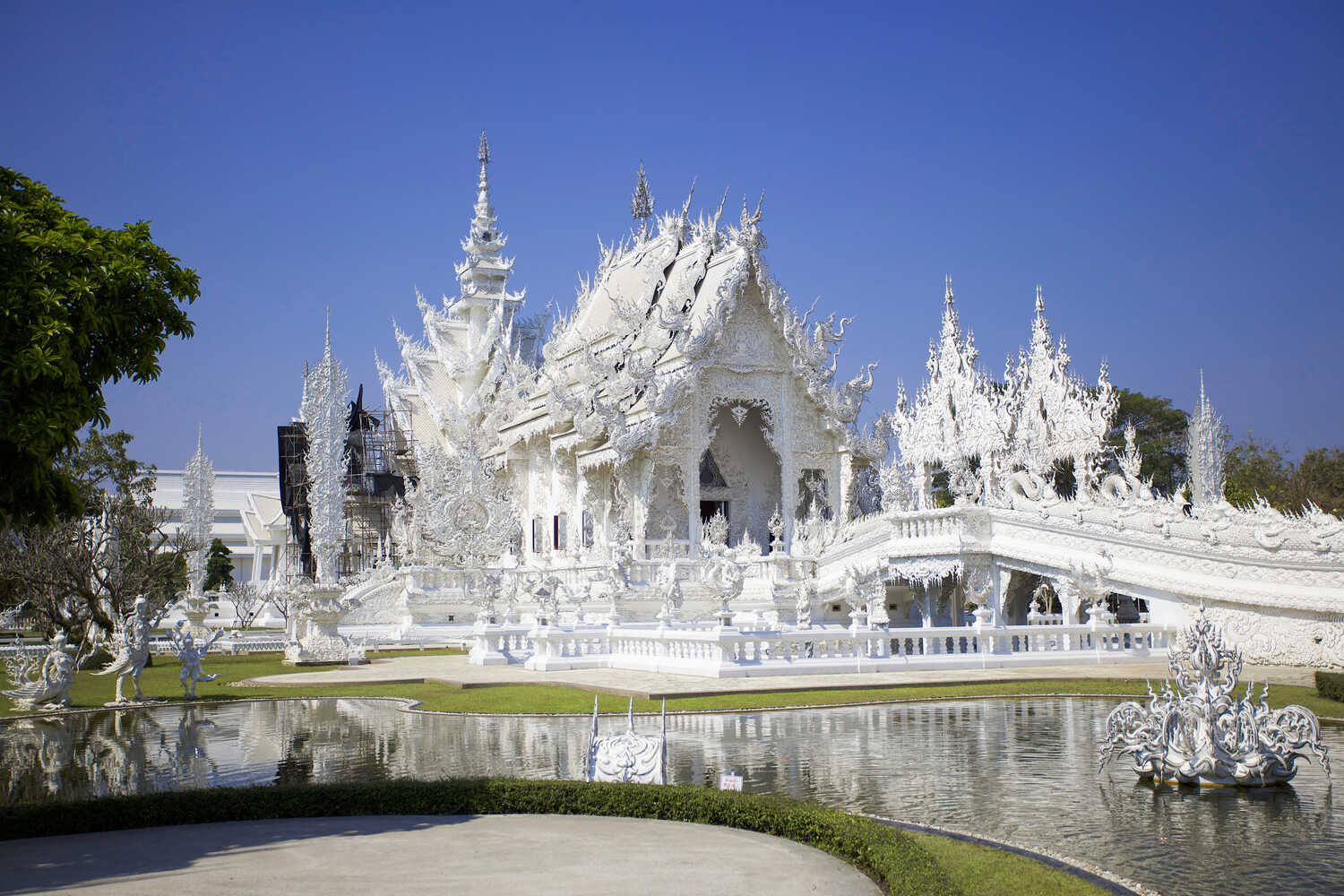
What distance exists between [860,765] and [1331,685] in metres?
6.59

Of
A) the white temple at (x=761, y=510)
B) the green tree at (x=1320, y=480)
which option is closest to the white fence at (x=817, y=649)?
the white temple at (x=761, y=510)

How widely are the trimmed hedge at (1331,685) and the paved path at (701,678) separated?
4.01 feet

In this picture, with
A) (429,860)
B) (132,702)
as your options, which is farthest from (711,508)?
(429,860)

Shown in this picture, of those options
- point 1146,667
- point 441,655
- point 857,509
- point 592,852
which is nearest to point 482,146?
point 857,509

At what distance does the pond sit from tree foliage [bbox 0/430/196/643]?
272 inches

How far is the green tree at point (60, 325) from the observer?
6867 mm

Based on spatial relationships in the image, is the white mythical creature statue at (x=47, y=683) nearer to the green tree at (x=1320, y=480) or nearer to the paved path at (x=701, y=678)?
the paved path at (x=701, y=678)

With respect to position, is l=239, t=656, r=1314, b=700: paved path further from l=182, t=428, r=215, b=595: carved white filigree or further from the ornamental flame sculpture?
l=182, t=428, r=215, b=595: carved white filigree

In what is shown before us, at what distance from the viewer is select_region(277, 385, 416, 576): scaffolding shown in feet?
143

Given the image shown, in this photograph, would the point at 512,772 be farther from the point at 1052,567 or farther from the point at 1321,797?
the point at 1052,567

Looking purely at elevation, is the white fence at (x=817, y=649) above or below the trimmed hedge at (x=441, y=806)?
above

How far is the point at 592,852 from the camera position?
18.7 ft

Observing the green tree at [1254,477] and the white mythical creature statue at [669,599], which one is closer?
the white mythical creature statue at [669,599]

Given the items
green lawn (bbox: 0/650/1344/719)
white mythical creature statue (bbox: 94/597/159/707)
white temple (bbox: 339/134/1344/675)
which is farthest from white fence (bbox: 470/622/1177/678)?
white mythical creature statue (bbox: 94/597/159/707)
